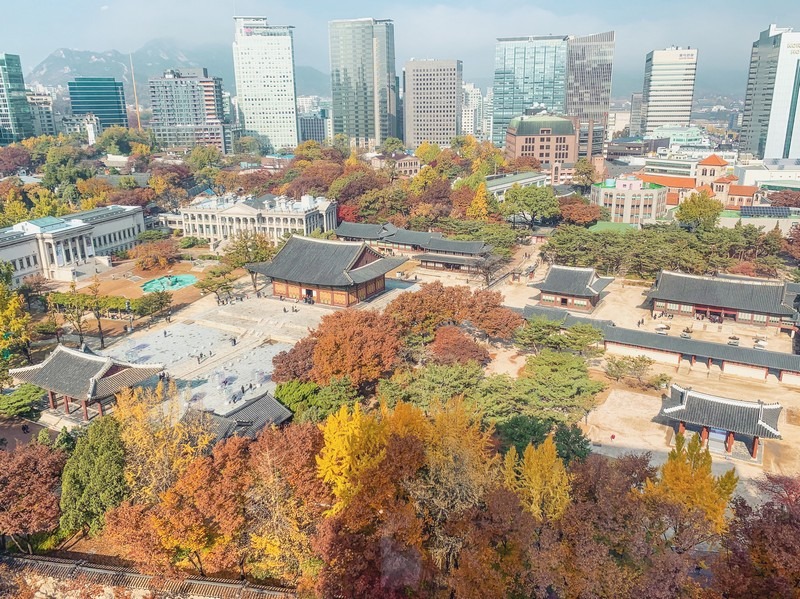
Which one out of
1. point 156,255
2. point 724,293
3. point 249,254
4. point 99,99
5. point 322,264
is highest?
point 99,99

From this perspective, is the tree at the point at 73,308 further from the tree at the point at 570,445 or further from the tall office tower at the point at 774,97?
the tall office tower at the point at 774,97

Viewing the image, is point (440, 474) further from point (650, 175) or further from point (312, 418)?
point (650, 175)

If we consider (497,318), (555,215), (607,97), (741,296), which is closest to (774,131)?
(607,97)

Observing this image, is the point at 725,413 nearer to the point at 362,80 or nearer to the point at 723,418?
the point at 723,418

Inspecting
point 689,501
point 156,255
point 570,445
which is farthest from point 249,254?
point 689,501

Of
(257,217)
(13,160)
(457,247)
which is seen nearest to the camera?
(457,247)
